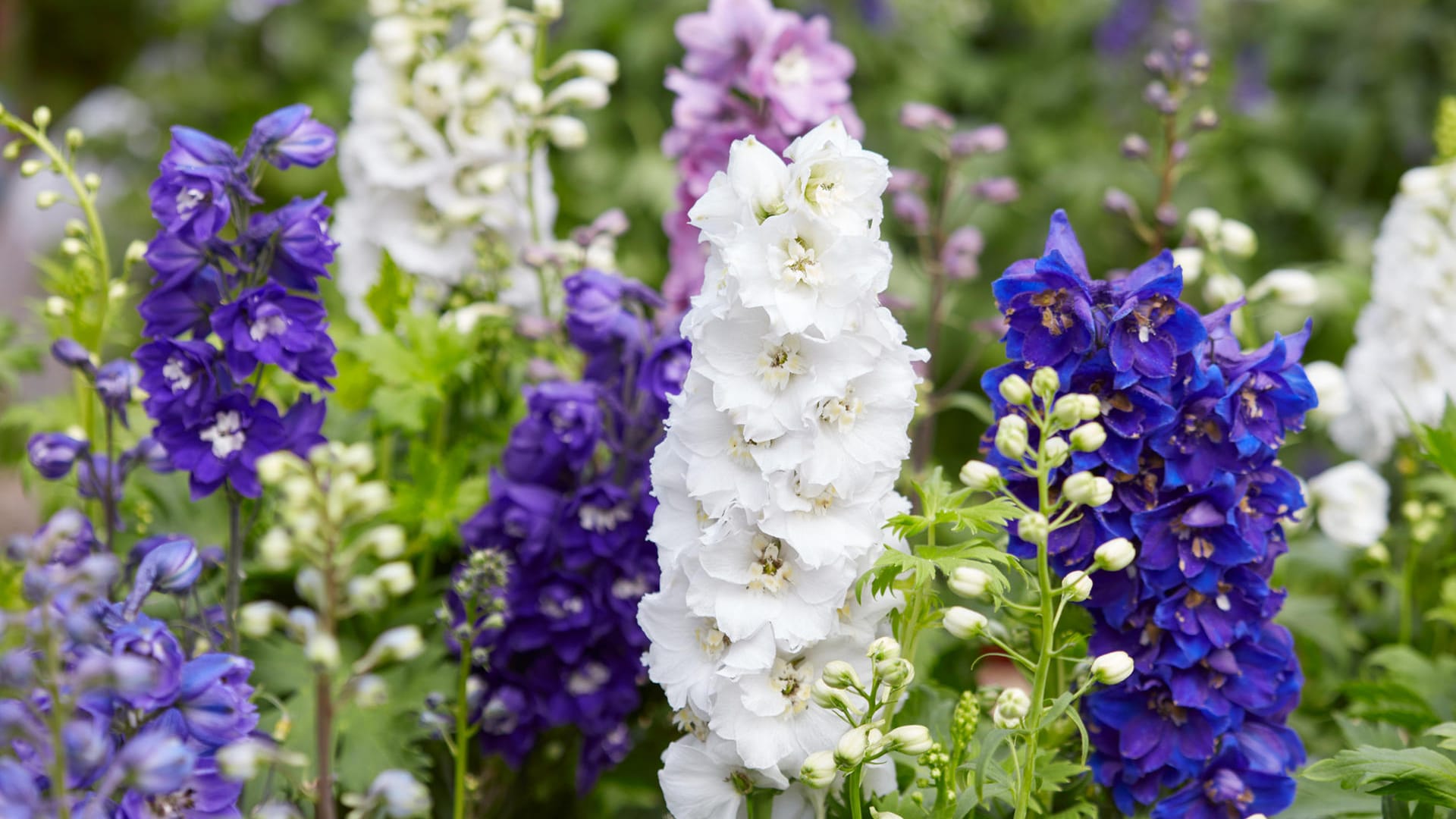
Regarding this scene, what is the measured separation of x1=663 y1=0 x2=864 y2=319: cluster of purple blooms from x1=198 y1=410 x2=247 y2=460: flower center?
0.83 m

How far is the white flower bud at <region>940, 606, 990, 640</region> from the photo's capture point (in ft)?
4.81

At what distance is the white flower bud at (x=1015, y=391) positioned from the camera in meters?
1.40

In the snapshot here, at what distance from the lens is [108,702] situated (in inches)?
51.9

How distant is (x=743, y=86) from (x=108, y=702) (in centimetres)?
158

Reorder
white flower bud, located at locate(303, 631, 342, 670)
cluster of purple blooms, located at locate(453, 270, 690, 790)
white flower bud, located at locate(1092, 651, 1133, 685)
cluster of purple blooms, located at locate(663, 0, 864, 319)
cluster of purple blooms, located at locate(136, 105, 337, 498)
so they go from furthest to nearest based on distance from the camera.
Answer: cluster of purple blooms, located at locate(663, 0, 864, 319)
cluster of purple blooms, located at locate(453, 270, 690, 790)
cluster of purple blooms, located at locate(136, 105, 337, 498)
white flower bud, located at locate(1092, 651, 1133, 685)
white flower bud, located at locate(303, 631, 342, 670)

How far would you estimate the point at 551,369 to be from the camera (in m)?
2.34

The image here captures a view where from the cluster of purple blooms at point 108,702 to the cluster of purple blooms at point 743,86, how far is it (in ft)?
3.71

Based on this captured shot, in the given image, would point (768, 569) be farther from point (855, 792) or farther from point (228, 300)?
point (228, 300)

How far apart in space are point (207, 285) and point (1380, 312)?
234 cm

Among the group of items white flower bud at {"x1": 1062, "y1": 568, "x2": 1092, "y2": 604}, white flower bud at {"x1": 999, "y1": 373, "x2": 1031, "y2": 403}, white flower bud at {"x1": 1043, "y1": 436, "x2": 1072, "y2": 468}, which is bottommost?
white flower bud at {"x1": 1062, "y1": 568, "x2": 1092, "y2": 604}

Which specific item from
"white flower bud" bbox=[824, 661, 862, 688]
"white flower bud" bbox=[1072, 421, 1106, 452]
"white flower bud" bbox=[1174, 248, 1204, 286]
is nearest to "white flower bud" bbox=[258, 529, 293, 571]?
"white flower bud" bbox=[824, 661, 862, 688]

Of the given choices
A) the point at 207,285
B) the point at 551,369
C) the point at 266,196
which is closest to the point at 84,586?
the point at 207,285

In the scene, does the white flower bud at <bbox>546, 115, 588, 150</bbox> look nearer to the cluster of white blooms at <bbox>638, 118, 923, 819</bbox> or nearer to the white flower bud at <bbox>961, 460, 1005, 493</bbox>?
the cluster of white blooms at <bbox>638, 118, 923, 819</bbox>

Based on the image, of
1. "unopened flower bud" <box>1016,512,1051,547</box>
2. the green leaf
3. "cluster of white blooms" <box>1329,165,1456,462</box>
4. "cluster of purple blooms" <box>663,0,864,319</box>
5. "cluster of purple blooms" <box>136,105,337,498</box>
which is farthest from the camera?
"cluster of white blooms" <box>1329,165,1456,462</box>
